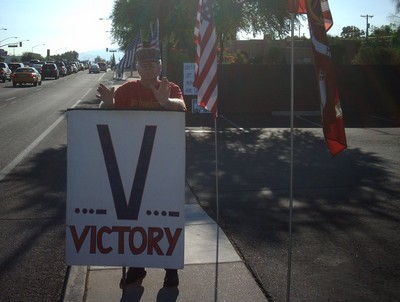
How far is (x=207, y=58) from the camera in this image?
6.42m

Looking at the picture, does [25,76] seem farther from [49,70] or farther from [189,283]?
[189,283]

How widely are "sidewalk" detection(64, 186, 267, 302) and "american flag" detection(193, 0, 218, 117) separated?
67.8 inches

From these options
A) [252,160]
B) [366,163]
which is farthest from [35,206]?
[366,163]

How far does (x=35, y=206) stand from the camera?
26.6ft

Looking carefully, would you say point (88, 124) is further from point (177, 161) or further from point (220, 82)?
point (220, 82)

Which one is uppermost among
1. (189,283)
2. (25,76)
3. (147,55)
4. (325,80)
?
(25,76)

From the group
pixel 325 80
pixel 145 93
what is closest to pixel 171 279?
pixel 145 93

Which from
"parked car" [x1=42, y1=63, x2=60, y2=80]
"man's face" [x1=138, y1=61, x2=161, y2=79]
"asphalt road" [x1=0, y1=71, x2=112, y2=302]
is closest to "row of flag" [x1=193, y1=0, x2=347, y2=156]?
"man's face" [x1=138, y1=61, x2=161, y2=79]

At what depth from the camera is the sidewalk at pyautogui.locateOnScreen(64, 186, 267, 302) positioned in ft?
15.9

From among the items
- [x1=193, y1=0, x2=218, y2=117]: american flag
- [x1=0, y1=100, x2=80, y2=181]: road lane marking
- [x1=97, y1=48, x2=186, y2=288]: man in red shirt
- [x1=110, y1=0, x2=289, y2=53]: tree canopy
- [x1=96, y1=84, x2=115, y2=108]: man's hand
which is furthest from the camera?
[x1=110, y1=0, x2=289, y2=53]: tree canopy

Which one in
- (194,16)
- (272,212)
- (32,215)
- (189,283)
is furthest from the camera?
(194,16)

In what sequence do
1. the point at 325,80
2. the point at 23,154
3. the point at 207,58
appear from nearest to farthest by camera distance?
the point at 325,80, the point at 207,58, the point at 23,154

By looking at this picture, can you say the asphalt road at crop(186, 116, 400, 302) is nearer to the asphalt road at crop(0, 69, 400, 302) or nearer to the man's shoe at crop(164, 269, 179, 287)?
the asphalt road at crop(0, 69, 400, 302)

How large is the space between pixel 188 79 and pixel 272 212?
43.7 feet
